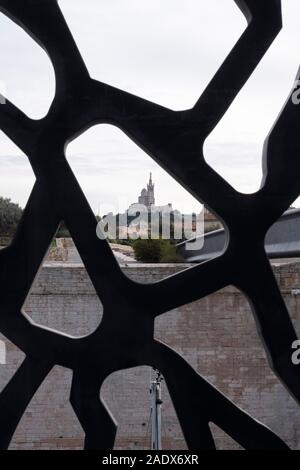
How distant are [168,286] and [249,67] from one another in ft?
4.55

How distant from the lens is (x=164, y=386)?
10336mm

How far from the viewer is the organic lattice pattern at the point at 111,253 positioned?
14.4 feet

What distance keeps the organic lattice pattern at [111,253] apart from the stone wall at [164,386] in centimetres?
575

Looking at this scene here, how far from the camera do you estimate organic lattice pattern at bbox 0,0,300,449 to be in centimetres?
439

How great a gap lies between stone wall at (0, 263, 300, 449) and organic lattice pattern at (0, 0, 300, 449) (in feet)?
18.9

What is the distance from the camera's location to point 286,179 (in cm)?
457

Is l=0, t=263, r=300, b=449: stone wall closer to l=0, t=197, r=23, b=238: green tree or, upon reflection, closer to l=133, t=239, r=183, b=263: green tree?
l=133, t=239, r=183, b=263: green tree

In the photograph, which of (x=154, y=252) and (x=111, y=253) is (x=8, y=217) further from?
(x=111, y=253)

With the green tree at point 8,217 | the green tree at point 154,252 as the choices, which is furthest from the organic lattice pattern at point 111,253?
the green tree at point 8,217

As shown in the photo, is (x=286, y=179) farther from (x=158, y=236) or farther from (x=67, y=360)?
(x=158, y=236)

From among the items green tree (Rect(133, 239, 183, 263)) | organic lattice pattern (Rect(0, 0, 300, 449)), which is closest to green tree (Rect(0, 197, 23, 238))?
green tree (Rect(133, 239, 183, 263))

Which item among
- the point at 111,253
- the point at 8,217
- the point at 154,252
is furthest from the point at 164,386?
the point at 8,217

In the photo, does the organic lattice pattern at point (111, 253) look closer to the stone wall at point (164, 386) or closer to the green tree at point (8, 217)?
the stone wall at point (164, 386)
